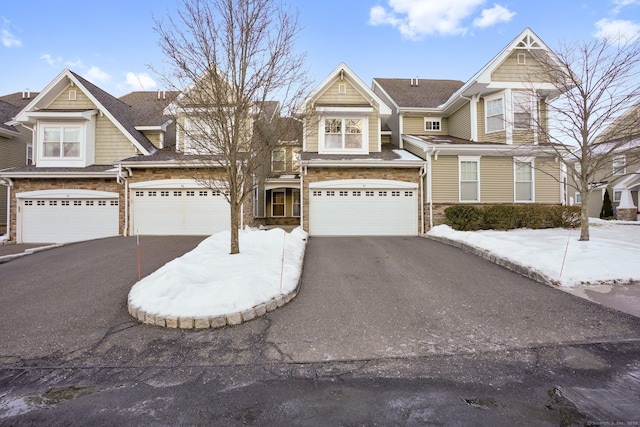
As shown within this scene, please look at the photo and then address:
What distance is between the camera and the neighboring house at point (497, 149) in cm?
1409

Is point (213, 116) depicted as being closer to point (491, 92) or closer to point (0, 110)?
point (491, 92)

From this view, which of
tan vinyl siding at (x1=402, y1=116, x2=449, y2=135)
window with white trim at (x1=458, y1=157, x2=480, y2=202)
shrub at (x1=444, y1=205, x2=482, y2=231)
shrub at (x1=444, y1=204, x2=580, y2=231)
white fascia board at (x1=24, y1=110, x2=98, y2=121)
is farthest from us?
tan vinyl siding at (x1=402, y1=116, x2=449, y2=135)

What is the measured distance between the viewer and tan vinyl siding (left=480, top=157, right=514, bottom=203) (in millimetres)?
14422

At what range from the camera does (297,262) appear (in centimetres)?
802

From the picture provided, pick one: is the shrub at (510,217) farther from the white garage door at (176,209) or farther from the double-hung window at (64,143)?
the double-hung window at (64,143)

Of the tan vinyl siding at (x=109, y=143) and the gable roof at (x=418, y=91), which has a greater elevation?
the gable roof at (x=418, y=91)

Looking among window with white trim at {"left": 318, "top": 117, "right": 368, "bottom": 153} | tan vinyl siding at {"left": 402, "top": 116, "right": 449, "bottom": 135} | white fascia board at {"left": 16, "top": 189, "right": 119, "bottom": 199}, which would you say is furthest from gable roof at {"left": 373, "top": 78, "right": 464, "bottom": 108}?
white fascia board at {"left": 16, "top": 189, "right": 119, "bottom": 199}

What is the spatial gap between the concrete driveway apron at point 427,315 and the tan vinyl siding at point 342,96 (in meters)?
10.2

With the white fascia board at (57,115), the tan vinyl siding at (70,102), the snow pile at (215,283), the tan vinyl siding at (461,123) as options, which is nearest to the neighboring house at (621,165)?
the tan vinyl siding at (461,123)

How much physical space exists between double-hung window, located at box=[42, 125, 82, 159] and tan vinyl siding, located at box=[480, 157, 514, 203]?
1850 centimetres

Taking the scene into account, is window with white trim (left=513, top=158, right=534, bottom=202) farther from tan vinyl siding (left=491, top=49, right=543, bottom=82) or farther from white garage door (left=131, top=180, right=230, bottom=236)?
white garage door (left=131, top=180, right=230, bottom=236)

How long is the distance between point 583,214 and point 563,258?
301 centimetres

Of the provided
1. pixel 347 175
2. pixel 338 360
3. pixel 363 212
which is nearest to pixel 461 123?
pixel 347 175

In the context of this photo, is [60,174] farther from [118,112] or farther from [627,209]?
[627,209]
